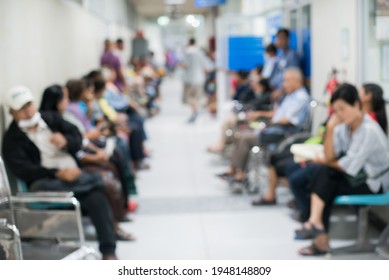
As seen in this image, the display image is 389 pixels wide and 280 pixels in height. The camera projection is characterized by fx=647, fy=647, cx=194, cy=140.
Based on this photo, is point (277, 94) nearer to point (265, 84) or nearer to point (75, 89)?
point (265, 84)

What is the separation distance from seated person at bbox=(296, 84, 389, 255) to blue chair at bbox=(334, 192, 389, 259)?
45 millimetres

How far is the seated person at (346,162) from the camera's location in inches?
148

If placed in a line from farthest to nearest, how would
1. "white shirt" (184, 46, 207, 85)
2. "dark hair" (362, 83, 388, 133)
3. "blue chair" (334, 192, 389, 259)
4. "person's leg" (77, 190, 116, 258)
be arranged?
"white shirt" (184, 46, 207, 85) → "dark hair" (362, 83, 388, 133) → "person's leg" (77, 190, 116, 258) → "blue chair" (334, 192, 389, 259)

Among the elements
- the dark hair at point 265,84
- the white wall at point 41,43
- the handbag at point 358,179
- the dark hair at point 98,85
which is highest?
the white wall at point 41,43

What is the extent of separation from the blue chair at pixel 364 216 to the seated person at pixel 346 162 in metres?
0.04

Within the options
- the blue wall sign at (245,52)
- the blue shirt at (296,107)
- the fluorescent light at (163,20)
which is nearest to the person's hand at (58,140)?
the blue shirt at (296,107)

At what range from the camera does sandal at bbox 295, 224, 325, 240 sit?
392 cm

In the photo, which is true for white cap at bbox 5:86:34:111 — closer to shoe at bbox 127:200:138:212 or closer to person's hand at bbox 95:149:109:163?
person's hand at bbox 95:149:109:163

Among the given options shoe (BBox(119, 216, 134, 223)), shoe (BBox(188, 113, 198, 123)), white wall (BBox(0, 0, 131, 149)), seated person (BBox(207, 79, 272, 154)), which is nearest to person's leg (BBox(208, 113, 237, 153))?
seated person (BBox(207, 79, 272, 154))

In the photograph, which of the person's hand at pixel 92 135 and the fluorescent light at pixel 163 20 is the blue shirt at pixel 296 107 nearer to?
the person's hand at pixel 92 135

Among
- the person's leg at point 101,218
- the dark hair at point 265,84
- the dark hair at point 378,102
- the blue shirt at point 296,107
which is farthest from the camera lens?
the dark hair at point 265,84

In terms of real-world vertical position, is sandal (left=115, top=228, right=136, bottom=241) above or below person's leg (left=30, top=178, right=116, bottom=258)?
below

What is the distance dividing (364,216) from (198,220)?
51.0 inches

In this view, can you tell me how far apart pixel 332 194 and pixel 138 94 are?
25.4 ft
